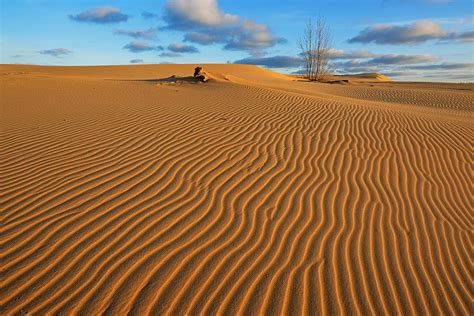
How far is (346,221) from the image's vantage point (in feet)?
12.8

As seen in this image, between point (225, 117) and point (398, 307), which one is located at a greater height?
point (225, 117)

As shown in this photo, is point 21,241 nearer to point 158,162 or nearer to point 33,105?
point 158,162

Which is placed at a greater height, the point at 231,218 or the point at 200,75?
the point at 200,75

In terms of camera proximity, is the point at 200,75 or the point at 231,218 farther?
the point at 200,75

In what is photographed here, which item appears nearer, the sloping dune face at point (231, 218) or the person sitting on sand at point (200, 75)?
the sloping dune face at point (231, 218)

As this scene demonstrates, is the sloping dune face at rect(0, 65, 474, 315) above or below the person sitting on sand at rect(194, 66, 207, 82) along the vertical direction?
below

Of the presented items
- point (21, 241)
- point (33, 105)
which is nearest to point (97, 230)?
point (21, 241)

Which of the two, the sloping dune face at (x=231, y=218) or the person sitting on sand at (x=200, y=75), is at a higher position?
the person sitting on sand at (x=200, y=75)

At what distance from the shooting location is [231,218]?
3779 mm

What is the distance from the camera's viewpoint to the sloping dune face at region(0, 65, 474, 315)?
276cm

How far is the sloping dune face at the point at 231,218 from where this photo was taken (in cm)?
276

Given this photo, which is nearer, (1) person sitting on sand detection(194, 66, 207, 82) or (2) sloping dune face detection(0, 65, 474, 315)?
(2) sloping dune face detection(0, 65, 474, 315)

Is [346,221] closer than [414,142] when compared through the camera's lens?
Yes

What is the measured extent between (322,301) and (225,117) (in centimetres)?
581
